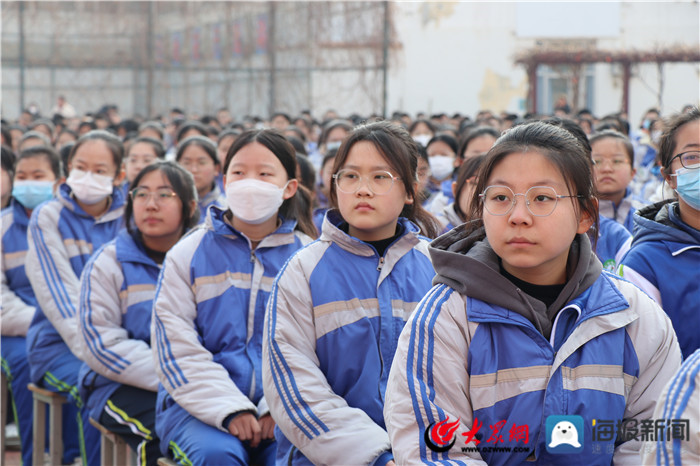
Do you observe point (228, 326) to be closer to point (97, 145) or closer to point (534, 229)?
point (534, 229)

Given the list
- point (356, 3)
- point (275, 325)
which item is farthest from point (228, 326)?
point (356, 3)

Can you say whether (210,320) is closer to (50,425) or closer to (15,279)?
(50,425)

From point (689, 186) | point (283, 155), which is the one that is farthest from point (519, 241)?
point (283, 155)

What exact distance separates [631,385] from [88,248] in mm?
3283

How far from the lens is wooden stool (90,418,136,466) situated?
143 inches

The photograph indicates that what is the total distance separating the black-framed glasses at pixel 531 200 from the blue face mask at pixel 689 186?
97cm

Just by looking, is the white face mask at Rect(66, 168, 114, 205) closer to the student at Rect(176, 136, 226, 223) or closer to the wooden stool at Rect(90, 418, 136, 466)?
the student at Rect(176, 136, 226, 223)

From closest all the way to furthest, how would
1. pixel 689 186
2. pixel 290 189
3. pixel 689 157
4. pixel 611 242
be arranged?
pixel 689 186 < pixel 689 157 < pixel 290 189 < pixel 611 242

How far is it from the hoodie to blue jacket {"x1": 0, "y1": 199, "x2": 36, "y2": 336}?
3.20 meters

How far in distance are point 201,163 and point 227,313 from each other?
2598mm

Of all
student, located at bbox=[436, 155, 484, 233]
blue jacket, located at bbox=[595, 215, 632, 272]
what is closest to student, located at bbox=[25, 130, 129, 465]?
student, located at bbox=[436, 155, 484, 233]

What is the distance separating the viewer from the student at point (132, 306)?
3586 millimetres

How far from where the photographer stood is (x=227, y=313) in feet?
10.7

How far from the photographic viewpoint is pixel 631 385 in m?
2.02
